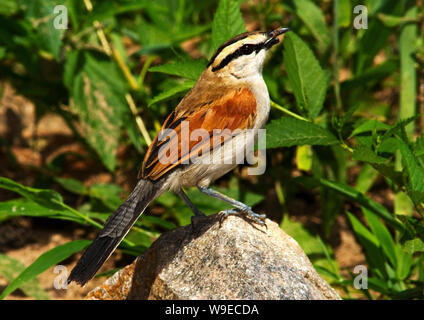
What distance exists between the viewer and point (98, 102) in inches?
199

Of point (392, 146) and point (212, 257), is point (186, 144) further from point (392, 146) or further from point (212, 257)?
point (392, 146)

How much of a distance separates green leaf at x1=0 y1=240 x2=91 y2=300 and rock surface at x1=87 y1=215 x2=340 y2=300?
34cm

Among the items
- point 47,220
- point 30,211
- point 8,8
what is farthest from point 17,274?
point 8,8

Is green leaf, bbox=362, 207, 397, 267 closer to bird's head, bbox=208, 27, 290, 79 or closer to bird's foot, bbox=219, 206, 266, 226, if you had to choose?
bird's foot, bbox=219, 206, 266, 226

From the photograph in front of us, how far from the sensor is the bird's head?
3.79 meters

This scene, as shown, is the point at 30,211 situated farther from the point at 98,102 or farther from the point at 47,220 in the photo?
the point at 47,220

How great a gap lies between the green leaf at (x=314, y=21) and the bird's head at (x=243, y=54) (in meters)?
1.37

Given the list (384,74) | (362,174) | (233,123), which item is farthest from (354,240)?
(233,123)

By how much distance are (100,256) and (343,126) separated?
1.80m

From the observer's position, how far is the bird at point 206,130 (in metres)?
3.39

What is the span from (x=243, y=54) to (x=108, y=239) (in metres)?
1.51

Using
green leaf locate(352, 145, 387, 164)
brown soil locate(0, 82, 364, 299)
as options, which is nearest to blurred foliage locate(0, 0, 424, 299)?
brown soil locate(0, 82, 364, 299)

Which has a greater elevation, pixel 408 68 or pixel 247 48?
pixel 247 48

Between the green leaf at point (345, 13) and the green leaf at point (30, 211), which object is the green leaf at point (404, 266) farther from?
the green leaf at point (30, 211)
